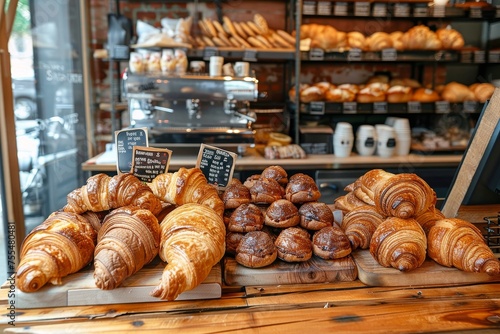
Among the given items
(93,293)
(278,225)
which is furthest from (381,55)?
(93,293)

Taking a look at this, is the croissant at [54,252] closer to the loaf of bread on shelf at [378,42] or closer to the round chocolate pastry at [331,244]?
the round chocolate pastry at [331,244]

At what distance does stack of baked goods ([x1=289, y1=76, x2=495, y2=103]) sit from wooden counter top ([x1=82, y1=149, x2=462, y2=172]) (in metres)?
0.49

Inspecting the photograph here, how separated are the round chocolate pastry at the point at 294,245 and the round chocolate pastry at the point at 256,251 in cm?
2

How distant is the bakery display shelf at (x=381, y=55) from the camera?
3.58m

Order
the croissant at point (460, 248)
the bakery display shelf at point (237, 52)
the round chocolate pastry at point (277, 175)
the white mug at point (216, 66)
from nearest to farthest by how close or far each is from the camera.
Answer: the croissant at point (460, 248) → the round chocolate pastry at point (277, 175) → the white mug at point (216, 66) → the bakery display shelf at point (237, 52)

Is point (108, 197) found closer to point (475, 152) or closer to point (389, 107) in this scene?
point (475, 152)

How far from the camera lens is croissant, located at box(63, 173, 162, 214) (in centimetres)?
122

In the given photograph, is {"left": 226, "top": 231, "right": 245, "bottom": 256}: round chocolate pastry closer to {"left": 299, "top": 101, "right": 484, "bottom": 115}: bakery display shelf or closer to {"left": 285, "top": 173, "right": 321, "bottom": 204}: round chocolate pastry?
{"left": 285, "top": 173, "right": 321, "bottom": 204}: round chocolate pastry

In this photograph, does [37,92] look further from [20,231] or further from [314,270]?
[314,270]

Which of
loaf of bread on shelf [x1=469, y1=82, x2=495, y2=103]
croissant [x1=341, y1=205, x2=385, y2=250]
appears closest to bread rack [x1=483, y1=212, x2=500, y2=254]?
croissant [x1=341, y1=205, x2=385, y2=250]

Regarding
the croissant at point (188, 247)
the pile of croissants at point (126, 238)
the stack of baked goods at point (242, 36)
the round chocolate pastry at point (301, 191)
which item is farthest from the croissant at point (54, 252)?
the stack of baked goods at point (242, 36)

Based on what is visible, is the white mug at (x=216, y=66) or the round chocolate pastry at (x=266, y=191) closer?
the round chocolate pastry at (x=266, y=191)

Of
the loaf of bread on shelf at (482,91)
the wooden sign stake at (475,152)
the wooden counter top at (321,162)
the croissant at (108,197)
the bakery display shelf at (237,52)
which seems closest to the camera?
the croissant at (108,197)

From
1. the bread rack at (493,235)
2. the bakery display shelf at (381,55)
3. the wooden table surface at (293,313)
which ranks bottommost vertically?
the wooden table surface at (293,313)
